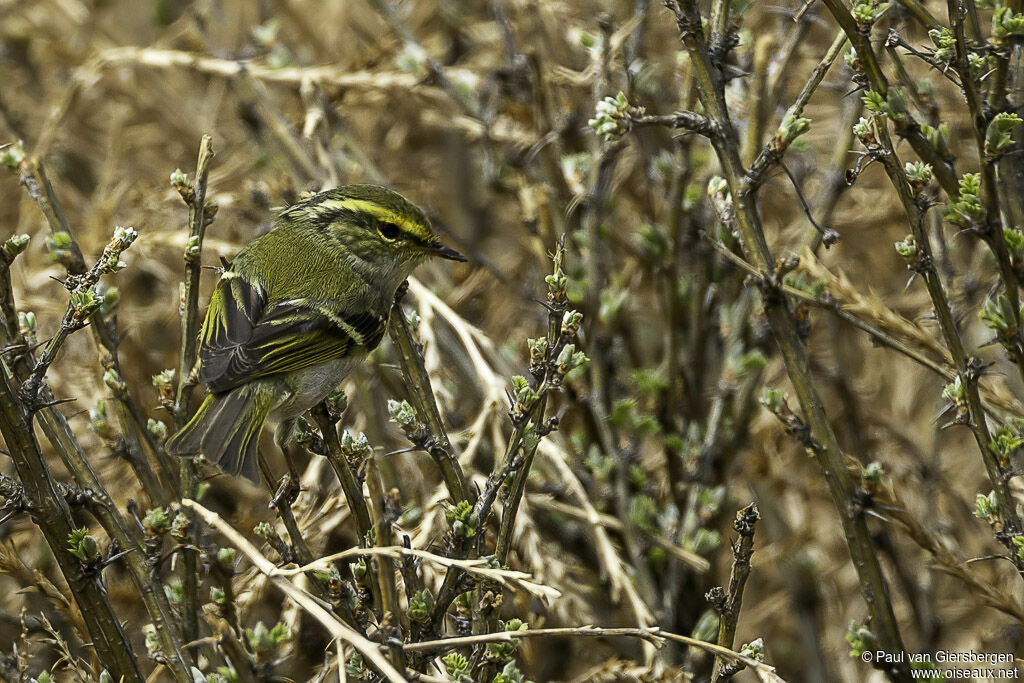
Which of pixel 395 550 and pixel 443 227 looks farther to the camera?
pixel 443 227

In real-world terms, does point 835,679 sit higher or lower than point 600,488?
lower

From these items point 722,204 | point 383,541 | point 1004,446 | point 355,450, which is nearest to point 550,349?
point 355,450

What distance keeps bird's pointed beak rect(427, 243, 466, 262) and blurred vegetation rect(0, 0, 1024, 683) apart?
0.49 ft

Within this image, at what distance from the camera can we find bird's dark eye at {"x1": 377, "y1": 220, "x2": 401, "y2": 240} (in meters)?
3.16

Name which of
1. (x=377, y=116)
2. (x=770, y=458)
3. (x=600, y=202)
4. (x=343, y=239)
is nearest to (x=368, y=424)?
(x=343, y=239)

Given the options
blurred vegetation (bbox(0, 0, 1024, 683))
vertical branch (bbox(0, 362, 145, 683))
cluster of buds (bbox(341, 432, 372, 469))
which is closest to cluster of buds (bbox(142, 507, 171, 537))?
blurred vegetation (bbox(0, 0, 1024, 683))

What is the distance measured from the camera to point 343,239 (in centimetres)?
323

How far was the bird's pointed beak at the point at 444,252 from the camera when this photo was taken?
3044 mm

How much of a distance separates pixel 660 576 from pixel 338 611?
1.52m

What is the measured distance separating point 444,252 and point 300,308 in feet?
1.52

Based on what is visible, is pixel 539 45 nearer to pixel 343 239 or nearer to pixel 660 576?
pixel 343 239

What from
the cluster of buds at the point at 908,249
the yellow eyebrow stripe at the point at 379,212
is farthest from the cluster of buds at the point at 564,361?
the yellow eyebrow stripe at the point at 379,212

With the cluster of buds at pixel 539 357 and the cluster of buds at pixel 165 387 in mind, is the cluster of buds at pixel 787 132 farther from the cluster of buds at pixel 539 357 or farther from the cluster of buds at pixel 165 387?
the cluster of buds at pixel 165 387

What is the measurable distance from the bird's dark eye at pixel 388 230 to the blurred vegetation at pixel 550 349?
0.21 metres
